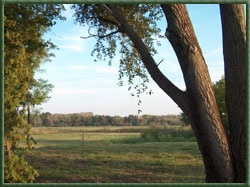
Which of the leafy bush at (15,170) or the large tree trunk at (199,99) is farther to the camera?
the leafy bush at (15,170)

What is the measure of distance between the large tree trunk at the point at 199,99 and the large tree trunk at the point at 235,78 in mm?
116

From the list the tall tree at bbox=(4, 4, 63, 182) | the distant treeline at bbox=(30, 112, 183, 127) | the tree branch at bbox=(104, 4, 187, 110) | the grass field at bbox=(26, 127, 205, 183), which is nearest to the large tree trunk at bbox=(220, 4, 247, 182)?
the tree branch at bbox=(104, 4, 187, 110)

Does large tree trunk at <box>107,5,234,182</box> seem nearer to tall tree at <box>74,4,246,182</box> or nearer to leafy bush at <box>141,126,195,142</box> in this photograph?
tall tree at <box>74,4,246,182</box>

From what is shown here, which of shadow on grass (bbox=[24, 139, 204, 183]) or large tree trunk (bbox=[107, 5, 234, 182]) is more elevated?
large tree trunk (bbox=[107, 5, 234, 182])

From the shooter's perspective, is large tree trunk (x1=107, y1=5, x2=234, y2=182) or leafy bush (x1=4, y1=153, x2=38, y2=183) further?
leafy bush (x1=4, y1=153, x2=38, y2=183)

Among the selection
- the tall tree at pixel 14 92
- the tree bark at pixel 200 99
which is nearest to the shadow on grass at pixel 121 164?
the tall tree at pixel 14 92

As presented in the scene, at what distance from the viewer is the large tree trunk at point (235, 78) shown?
11.7 feet

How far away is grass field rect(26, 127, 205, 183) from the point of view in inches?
291

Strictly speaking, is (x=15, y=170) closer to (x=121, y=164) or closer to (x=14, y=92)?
(x=14, y=92)

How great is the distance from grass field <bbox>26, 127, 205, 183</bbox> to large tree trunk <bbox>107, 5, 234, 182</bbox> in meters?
3.52

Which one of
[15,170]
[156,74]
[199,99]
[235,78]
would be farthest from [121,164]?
[235,78]

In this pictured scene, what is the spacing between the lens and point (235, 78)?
3596 millimetres

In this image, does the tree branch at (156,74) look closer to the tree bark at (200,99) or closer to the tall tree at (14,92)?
the tree bark at (200,99)

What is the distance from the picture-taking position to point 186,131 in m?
13.9
